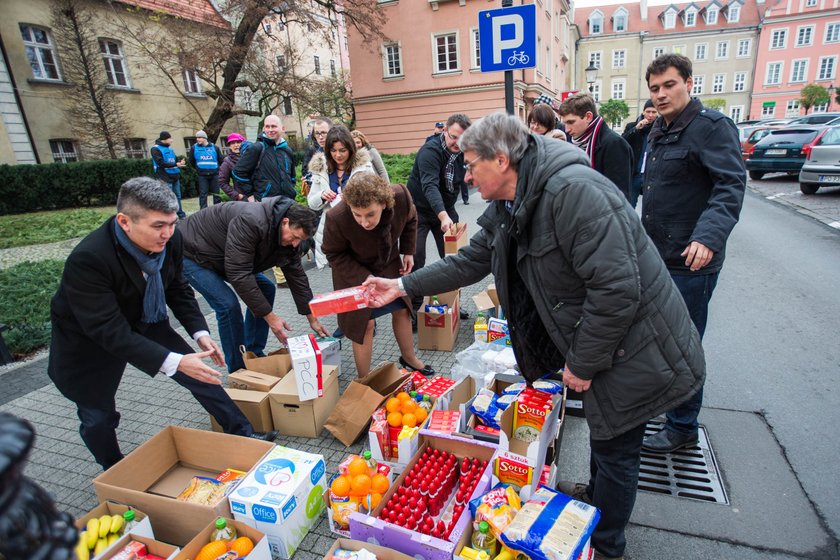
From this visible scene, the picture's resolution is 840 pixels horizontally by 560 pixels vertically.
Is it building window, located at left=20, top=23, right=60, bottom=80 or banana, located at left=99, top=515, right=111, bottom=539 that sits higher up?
building window, located at left=20, top=23, right=60, bottom=80

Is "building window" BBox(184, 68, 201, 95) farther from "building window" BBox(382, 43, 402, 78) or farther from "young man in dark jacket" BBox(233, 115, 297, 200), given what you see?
"young man in dark jacket" BBox(233, 115, 297, 200)

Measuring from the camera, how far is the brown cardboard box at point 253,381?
334 cm

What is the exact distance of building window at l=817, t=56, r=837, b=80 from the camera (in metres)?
44.7

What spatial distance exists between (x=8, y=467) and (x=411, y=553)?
1693 millimetres

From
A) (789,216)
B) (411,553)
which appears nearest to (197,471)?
(411,553)

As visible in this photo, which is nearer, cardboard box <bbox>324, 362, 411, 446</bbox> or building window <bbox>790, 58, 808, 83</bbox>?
cardboard box <bbox>324, 362, 411, 446</bbox>

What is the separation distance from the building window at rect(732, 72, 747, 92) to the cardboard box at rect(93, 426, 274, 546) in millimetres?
62180

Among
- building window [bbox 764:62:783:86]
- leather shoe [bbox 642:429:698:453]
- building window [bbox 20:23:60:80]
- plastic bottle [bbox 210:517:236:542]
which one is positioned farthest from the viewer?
building window [bbox 764:62:783:86]

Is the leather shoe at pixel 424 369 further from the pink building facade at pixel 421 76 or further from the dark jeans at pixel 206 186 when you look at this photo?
the pink building facade at pixel 421 76

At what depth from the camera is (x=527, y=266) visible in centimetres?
189

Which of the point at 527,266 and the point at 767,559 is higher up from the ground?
the point at 527,266

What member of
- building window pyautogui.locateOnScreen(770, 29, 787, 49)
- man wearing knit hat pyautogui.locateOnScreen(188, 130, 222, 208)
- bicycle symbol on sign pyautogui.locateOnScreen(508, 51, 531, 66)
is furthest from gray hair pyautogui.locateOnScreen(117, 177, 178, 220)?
building window pyautogui.locateOnScreen(770, 29, 787, 49)

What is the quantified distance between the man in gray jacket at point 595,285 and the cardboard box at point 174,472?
1747 millimetres

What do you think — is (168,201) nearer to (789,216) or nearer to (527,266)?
(527,266)
